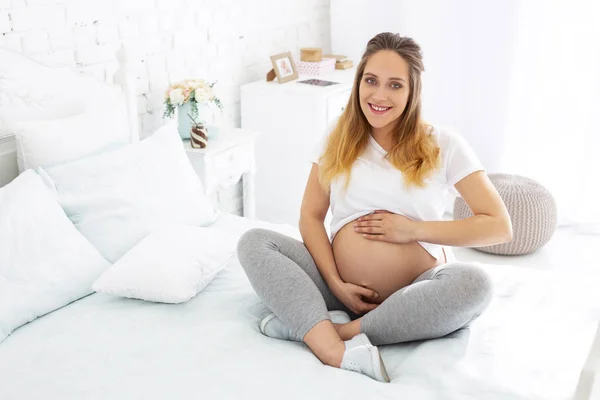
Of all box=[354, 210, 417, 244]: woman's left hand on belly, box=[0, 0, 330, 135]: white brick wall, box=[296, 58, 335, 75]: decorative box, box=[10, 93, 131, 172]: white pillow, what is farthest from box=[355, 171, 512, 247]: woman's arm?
box=[296, 58, 335, 75]: decorative box

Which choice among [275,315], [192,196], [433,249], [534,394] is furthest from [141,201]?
[534,394]

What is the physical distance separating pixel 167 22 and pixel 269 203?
3.44 feet

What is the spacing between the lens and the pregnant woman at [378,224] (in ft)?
5.78

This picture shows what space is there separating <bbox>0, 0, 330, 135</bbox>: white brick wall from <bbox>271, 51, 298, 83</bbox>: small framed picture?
13 centimetres

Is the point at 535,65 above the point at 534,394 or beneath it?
above

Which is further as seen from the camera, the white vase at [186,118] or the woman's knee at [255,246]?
the white vase at [186,118]

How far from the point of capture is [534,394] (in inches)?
58.2

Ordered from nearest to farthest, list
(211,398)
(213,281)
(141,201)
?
(211,398)
(213,281)
(141,201)

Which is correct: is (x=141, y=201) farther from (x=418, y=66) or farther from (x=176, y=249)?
(x=418, y=66)

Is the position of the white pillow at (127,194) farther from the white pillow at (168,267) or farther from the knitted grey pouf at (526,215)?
the knitted grey pouf at (526,215)

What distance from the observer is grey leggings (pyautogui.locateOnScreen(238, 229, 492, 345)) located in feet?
5.54

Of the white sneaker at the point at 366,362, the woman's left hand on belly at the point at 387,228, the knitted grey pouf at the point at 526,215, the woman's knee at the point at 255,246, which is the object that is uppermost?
the woman's left hand on belly at the point at 387,228

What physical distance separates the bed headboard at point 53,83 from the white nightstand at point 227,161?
0.96 feet

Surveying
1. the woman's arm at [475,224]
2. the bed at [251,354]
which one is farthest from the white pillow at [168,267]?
the woman's arm at [475,224]
